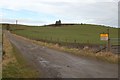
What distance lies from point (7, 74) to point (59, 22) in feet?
400

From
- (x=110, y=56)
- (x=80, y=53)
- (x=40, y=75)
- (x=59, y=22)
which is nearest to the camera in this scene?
(x=40, y=75)

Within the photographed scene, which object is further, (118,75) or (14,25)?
(14,25)

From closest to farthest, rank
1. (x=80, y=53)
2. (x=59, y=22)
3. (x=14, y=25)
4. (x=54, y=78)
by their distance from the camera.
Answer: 1. (x=54, y=78)
2. (x=80, y=53)
3. (x=59, y=22)
4. (x=14, y=25)

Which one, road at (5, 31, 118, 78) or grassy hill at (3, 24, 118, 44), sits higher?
grassy hill at (3, 24, 118, 44)

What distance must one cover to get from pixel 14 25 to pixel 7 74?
14623 cm

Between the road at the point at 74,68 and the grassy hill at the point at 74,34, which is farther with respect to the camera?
the grassy hill at the point at 74,34

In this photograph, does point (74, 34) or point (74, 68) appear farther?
point (74, 34)

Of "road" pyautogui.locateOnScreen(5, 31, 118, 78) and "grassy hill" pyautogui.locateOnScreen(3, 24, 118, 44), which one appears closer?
"road" pyautogui.locateOnScreen(5, 31, 118, 78)

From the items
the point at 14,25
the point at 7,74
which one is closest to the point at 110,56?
the point at 7,74

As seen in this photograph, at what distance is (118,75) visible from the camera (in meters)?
12.8

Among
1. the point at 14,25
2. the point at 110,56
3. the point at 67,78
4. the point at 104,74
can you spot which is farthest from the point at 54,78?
the point at 14,25

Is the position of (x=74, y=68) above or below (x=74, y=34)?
below

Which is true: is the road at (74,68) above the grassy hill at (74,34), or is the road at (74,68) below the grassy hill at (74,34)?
below

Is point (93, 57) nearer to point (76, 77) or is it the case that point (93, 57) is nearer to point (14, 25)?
point (76, 77)
